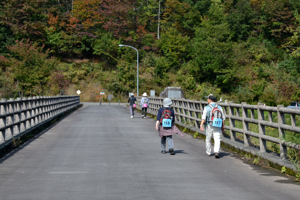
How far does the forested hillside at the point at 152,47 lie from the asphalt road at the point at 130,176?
145ft

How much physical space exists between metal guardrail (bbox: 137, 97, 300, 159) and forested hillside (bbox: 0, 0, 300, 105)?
3034 centimetres

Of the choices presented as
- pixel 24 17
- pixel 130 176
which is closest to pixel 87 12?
pixel 24 17

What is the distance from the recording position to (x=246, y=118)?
41.2ft

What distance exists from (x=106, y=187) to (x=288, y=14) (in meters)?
62.7

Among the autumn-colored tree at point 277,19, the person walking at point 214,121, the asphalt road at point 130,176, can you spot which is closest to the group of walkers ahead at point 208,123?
the person walking at point 214,121

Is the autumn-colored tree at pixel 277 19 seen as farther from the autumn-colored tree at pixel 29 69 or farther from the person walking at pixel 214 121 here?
the person walking at pixel 214 121

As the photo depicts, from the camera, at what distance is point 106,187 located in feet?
25.1

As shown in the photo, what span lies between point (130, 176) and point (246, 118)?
5.12 metres

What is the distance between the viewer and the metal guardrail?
9.80 m

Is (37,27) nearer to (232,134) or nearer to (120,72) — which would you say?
(120,72)

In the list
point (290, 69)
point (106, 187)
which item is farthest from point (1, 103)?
point (290, 69)

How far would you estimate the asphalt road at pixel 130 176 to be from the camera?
7160 millimetres

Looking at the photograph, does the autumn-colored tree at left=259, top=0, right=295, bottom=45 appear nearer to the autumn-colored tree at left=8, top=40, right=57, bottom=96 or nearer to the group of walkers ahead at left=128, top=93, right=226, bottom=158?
the autumn-colored tree at left=8, top=40, right=57, bottom=96

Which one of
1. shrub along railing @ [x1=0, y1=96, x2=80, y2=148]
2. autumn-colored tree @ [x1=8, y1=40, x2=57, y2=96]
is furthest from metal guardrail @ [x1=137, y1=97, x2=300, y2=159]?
autumn-colored tree @ [x1=8, y1=40, x2=57, y2=96]
